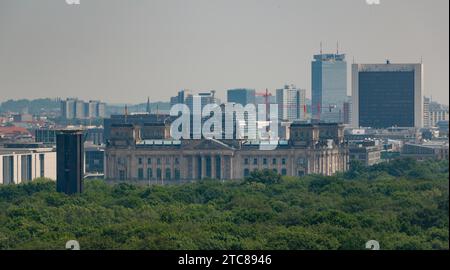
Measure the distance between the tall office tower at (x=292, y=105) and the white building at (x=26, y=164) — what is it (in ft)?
47.4

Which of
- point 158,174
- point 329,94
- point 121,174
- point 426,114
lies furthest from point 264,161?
point 426,114

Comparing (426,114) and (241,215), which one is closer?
(241,215)

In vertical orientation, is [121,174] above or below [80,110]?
below

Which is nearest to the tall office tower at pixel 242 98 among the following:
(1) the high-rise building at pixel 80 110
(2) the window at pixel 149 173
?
(2) the window at pixel 149 173

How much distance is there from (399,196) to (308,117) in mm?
80950

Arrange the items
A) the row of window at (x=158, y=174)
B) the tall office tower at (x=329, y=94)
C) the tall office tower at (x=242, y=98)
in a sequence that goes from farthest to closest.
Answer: the tall office tower at (x=329, y=94)
the row of window at (x=158, y=174)
the tall office tower at (x=242, y=98)

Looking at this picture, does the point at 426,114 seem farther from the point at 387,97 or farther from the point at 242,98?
the point at 242,98

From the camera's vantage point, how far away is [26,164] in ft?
302

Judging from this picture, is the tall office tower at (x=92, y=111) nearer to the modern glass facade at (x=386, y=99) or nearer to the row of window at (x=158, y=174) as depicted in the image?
the row of window at (x=158, y=174)

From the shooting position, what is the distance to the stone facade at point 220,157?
97938mm

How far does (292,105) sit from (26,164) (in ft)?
104
